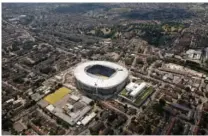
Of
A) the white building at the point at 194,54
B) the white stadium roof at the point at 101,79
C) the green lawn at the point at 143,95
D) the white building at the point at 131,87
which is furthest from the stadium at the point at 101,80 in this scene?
the white building at the point at 194,54

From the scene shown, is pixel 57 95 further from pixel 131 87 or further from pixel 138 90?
pixel 138 90

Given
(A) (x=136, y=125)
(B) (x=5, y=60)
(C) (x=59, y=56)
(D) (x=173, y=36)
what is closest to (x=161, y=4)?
(D) (x=173, y=36)

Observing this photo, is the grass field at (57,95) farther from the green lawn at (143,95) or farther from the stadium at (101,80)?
the green lawn at (143,95)

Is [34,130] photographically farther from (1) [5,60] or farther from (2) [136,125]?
(1) [5,60]

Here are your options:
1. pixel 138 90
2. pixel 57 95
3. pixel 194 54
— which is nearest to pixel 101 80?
pixel 138 90

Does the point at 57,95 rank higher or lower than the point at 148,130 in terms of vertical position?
lower

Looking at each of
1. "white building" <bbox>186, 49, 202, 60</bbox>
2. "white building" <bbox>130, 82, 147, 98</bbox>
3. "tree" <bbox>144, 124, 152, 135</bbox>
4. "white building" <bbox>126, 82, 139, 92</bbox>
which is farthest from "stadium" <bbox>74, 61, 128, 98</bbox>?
"white building" <bbox>186, 49, 202, 60</bbox>
